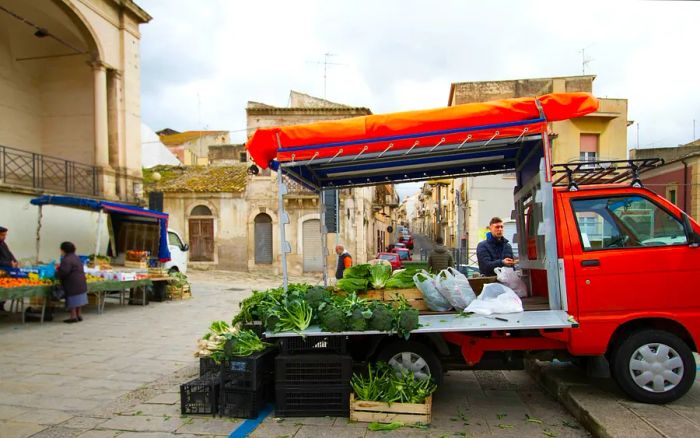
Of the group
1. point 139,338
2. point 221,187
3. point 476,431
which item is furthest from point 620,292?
point 221,187

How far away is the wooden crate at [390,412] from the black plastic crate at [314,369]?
11.1 inches

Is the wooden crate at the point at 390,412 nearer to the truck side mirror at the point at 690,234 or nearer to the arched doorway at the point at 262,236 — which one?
the truck side mirror at the point at 690,234

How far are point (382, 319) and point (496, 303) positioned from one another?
1.26 m

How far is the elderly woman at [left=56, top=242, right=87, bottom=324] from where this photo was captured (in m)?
10.4

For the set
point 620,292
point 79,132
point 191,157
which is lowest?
point 620,292

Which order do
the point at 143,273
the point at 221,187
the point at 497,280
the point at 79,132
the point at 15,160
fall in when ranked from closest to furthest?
the point at 497,280, the point at 143,273, the point at 15,160, the point at 79,132, the point at 221,187

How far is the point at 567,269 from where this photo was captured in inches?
190

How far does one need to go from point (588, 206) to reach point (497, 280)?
1.50 m

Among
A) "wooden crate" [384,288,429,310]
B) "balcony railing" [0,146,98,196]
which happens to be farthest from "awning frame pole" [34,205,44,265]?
"wooden crate" [384,288,429,310]

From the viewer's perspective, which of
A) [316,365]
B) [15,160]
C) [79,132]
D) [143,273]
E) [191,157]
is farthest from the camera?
[191,157]

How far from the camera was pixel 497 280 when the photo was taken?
20.1 feet

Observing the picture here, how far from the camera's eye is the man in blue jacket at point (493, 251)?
269 inches

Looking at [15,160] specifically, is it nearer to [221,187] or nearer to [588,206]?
[221,187]

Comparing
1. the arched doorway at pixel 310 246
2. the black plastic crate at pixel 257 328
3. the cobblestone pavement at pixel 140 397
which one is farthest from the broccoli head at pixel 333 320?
the arched doorway at pixel 310 246
